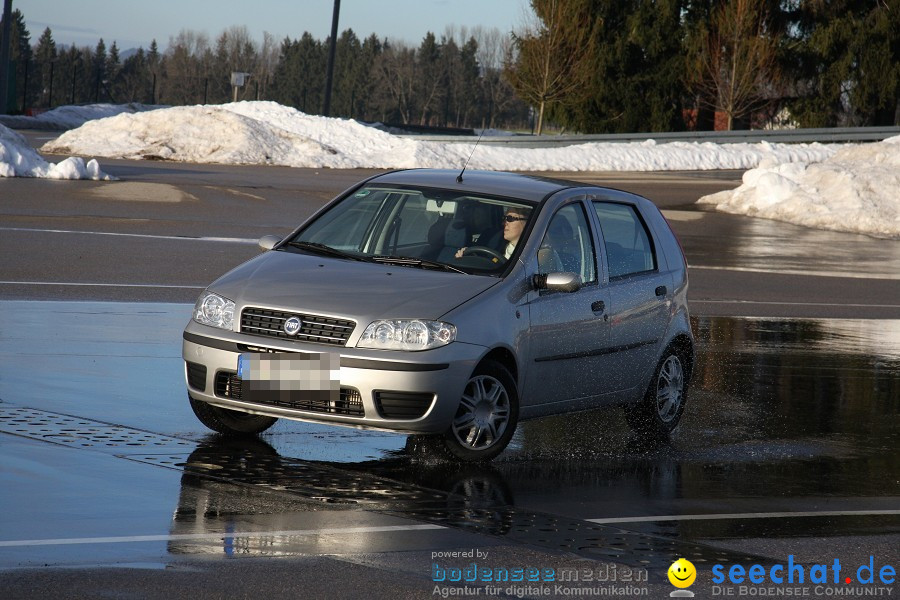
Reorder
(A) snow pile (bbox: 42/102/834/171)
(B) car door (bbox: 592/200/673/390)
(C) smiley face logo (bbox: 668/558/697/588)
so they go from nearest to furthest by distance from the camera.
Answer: (C) smiley face logo (bbox: 668/558/697/588), (B) car door (bbox: 592/200/673/390), (A) snow pile (bbox: 42/102/834/171)

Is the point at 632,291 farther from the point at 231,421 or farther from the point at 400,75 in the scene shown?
the point at 400,75

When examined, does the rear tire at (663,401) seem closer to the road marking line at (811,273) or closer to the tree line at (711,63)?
the road marking line at (811,273)

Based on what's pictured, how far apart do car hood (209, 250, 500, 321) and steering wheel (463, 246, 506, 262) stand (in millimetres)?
302

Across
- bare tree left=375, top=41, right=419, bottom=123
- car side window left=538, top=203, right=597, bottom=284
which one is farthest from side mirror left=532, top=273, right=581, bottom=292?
bare tree left=375, top=41, right=419, bottom=123

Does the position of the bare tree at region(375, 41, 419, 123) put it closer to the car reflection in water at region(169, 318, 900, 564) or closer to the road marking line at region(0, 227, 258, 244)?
the road marking line at region(0, 227, 258, 244)

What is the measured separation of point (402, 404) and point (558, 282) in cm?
128

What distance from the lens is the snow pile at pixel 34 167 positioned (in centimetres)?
2698

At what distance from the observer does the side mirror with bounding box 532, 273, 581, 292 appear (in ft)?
25.2

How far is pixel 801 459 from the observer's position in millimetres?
8281

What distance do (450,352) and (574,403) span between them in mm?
1380

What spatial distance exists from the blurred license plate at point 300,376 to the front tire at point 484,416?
2.39 ft

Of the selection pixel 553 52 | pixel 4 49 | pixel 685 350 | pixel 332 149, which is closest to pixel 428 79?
pixel 553 52

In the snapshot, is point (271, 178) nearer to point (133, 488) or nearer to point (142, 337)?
point (142, 337)

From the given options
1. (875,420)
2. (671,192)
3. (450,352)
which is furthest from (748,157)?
(450,352)
